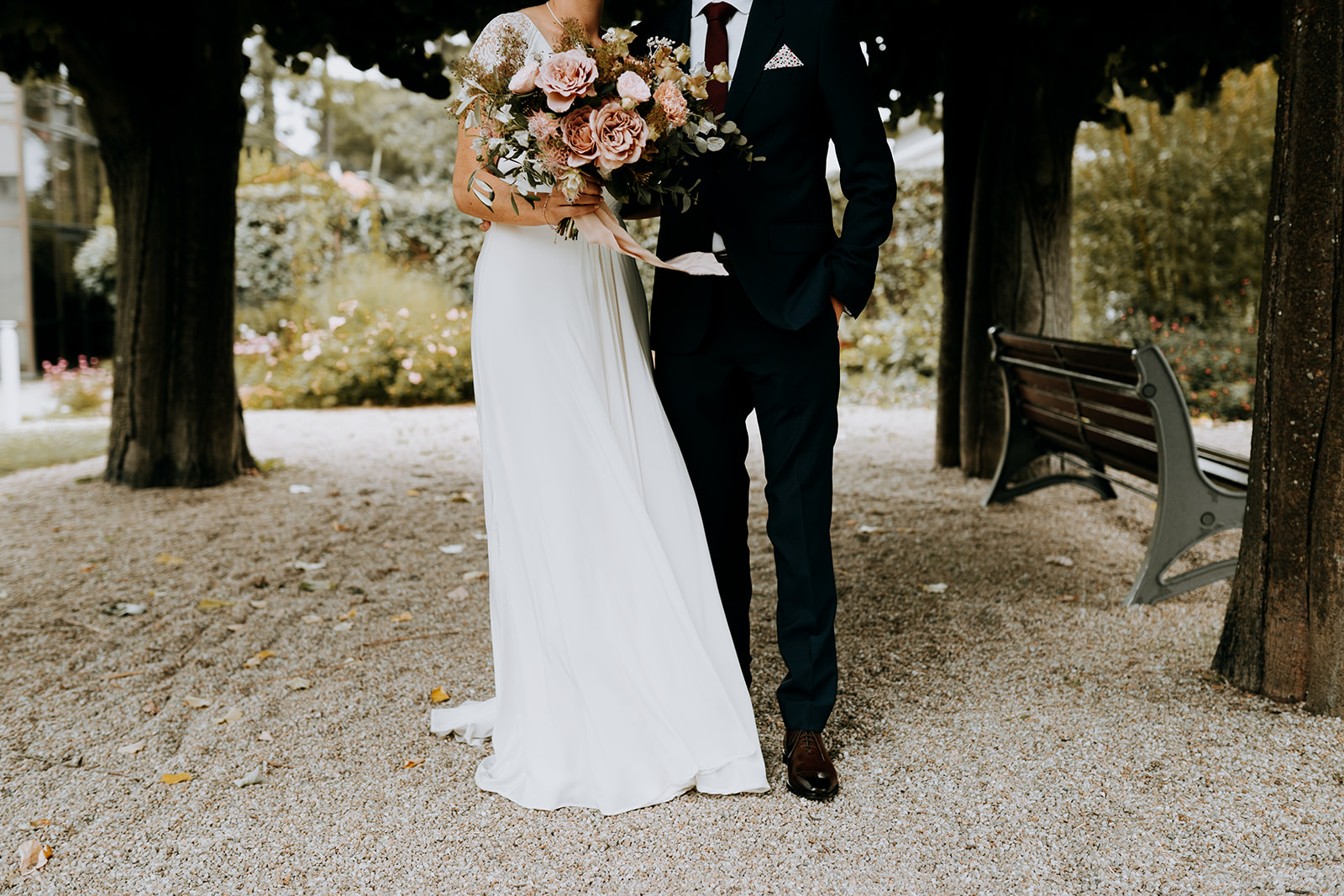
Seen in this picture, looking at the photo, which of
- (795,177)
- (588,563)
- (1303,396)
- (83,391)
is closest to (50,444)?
(83,391)

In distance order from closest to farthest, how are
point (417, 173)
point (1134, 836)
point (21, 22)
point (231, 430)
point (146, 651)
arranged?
point (1134, 836)
point (146, 651)
point (21, 22)
point (231, 430)
point (417, 173)

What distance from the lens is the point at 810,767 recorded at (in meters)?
2.39

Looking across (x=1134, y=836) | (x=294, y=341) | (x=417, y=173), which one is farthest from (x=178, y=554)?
(x=417, y=173)

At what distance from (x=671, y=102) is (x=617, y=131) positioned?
0.14m

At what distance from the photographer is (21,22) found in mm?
5277

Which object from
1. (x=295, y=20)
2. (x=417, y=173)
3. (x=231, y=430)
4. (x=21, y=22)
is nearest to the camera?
(x=21, y=22)

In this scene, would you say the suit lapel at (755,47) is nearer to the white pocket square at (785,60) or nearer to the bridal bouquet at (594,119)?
the white pocket square at (785,60)

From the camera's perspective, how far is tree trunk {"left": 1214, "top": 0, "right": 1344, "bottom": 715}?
264 cm

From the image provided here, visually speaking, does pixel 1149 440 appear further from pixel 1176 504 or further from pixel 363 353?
pixel 363 353

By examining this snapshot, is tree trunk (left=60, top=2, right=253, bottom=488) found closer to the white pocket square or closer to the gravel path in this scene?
the gravel path

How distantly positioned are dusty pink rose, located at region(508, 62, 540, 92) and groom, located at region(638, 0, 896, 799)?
541 mm

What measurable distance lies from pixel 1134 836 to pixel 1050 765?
0.35 m

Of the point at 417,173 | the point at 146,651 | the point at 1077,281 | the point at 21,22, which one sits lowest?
the point at 146,651

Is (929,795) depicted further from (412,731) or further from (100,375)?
(100,375)
